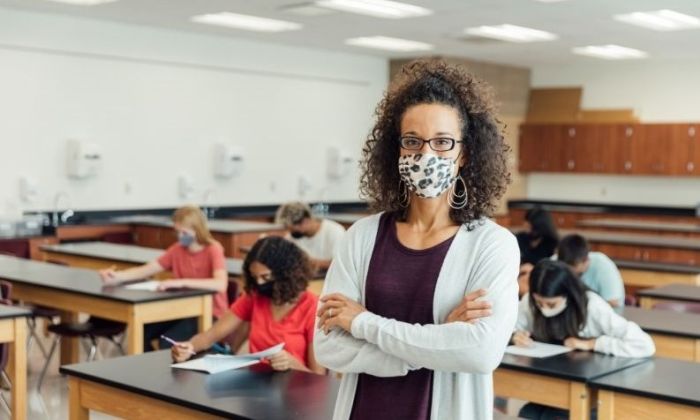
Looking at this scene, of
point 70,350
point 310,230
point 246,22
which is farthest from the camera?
point 246,22

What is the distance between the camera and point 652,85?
12.4 m

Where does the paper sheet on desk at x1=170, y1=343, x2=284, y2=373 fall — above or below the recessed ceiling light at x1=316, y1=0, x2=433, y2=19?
below

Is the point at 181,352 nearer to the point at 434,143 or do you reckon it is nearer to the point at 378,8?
the point at 434,143

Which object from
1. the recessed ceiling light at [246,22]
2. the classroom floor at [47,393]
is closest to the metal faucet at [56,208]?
the recessed ceiling light at [246,22]

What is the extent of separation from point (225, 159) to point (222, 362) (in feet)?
24.5

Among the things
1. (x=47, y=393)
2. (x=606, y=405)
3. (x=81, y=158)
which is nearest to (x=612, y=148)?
(x=81, y=158)

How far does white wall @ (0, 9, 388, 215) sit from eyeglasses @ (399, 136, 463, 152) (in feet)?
24.7

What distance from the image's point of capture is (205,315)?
5094 millimetres

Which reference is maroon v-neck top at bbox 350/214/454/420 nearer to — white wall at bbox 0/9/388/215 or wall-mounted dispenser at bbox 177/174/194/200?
white wall at bbox 0/9/388/215

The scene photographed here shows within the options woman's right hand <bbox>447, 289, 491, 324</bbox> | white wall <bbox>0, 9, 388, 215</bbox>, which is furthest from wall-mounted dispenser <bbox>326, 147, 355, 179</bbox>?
woman's right hand <bbox>447, 289, 491, 324</bbox>

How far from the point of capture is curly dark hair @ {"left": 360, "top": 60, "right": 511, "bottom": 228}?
1821 mm

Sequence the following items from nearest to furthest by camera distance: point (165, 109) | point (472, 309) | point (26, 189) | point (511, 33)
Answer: point (472, 309)
point (26, 189)
point (511, 33)
point (165, 109)

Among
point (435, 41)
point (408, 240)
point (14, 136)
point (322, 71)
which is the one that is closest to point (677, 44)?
point (435, 41)

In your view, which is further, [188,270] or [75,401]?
[188,270]
